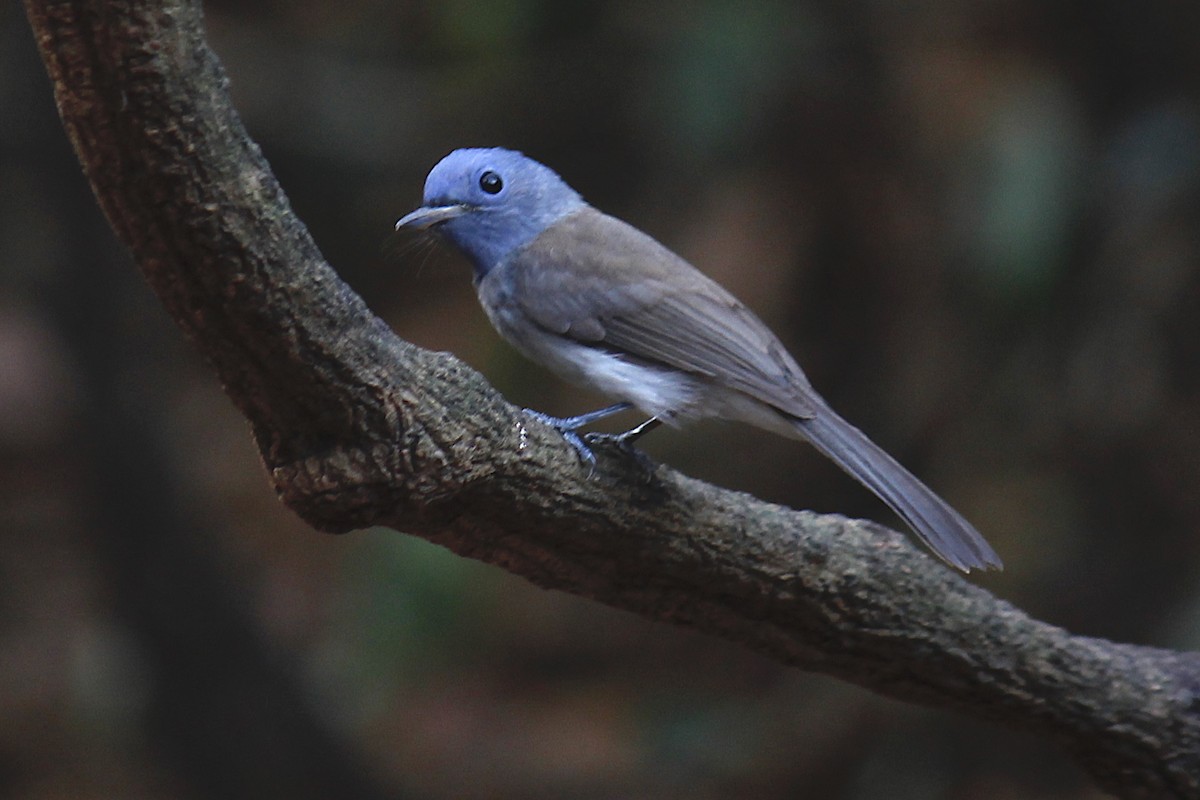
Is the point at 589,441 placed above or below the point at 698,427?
below

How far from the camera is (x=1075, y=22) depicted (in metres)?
5.89

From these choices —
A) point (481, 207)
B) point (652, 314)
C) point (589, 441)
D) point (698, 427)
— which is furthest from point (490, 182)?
point (698, 427)

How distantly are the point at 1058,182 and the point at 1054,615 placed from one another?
1773 millimetres

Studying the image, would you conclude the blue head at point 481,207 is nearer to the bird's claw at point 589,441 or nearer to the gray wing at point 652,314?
the gray wing at point 652,314

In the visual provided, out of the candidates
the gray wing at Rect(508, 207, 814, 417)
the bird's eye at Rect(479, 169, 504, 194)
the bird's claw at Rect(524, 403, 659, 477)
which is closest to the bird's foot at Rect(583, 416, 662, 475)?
the bird's claw at Rect(524, 403, 659, 477)

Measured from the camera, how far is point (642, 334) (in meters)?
3.38

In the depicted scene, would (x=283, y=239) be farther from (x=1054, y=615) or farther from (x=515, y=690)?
(x=515, y=690)

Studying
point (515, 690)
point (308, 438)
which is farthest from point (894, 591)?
point (515, 690)

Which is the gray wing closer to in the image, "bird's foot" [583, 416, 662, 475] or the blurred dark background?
"bird's foot" [583, 416, 662, 475]

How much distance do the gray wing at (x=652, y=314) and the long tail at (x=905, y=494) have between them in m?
0.06

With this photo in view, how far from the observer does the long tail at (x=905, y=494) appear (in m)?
3.18

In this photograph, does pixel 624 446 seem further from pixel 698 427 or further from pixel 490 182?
pixel 698 427

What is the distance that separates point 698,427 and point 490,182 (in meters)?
3.08

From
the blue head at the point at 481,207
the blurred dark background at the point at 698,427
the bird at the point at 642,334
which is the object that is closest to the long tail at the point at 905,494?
the bird at the point at 642,334
